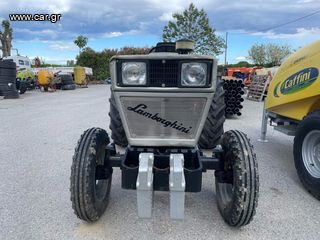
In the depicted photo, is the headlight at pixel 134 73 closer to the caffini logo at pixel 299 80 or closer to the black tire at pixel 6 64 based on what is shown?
the caffini logo at pixel 299 80

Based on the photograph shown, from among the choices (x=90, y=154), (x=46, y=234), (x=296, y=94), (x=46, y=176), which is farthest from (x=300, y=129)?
(x=46, y=176)

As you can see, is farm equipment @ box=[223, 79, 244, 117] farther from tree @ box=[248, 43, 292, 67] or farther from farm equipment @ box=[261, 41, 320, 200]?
tree @ box=[248, 43, 292, 67]

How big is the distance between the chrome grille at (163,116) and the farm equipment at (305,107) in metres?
1.66

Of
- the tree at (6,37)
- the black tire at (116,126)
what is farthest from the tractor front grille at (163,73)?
the tree at (6,37)

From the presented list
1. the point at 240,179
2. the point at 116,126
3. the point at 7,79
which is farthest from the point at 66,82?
the point at 240,179

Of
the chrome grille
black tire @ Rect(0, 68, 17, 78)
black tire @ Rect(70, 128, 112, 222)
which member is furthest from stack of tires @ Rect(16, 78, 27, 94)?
the chrome grille

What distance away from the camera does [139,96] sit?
7.32 ft

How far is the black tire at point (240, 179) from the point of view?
2.30m

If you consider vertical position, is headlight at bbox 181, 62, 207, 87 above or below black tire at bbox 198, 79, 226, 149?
above

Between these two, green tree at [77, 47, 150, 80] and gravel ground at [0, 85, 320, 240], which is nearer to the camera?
gravel ground at [0, 85, 320, 240]

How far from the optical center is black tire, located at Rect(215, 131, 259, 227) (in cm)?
230

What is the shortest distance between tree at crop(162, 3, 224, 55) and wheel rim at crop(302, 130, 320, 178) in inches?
1013

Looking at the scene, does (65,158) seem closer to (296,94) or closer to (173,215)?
(173,215)

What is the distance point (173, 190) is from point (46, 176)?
2316 mm
